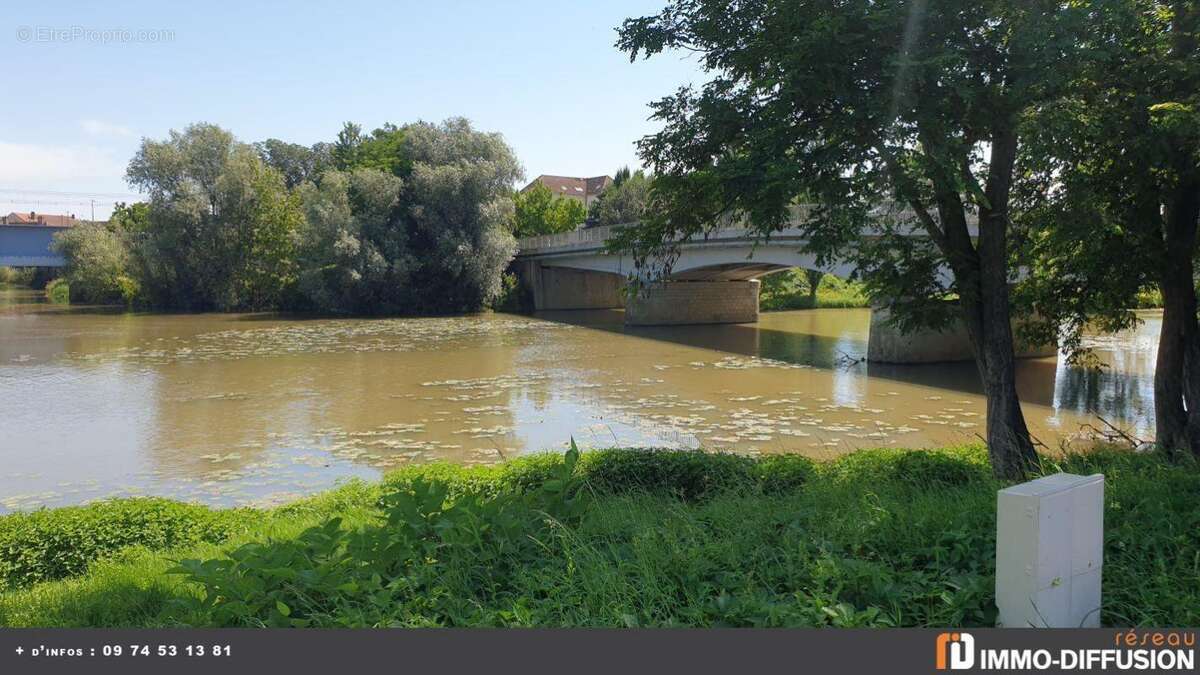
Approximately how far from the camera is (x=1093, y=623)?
145 inches

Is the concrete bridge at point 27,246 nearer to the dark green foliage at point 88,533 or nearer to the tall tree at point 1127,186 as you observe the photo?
the dark green foliage at point 88,533

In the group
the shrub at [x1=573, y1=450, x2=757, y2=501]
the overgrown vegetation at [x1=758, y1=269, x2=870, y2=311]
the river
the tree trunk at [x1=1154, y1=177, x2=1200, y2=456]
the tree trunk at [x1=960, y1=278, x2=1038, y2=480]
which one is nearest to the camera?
the shrub at [x1=573, y1=450, x2=757, y2=501]

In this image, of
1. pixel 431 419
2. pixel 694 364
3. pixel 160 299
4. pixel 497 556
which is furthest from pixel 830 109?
pixel 160 299

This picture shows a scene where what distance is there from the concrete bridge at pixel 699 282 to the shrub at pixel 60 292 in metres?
37.5

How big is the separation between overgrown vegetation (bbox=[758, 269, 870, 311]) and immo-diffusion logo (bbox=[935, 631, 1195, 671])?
52896 mm

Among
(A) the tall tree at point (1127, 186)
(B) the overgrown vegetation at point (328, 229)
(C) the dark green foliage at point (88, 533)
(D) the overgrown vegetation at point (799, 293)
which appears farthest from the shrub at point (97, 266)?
(A) the tall tree at point (1127, 186)

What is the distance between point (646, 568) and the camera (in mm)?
4242

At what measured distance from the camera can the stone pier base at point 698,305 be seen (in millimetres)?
44656

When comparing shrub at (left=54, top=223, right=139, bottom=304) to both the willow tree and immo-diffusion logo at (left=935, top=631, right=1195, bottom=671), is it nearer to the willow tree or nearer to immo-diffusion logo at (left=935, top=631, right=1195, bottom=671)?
the willow tree

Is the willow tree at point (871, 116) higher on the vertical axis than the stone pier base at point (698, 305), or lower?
higher

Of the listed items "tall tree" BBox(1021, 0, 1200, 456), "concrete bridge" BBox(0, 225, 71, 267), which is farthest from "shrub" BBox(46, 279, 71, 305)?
"tall tree" BBox(1021, 0, 1200, 456)

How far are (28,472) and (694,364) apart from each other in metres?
19.0

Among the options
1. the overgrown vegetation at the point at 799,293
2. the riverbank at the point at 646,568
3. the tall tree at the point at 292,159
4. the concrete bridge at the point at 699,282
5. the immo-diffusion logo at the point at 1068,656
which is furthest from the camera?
the tall tree at the point at 292,159

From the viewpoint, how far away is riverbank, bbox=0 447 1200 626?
12.8 feet
